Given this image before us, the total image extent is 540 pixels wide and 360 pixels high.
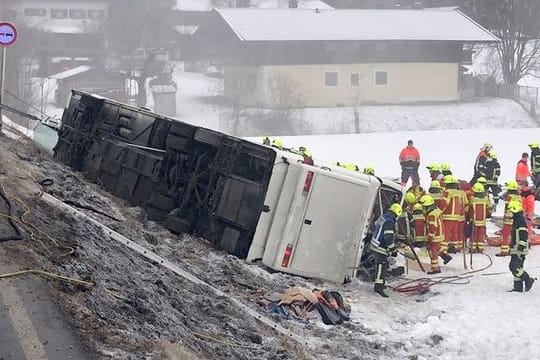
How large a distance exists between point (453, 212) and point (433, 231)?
1.01 m

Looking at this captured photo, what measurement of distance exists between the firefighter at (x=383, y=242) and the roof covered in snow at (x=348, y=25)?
34.9 m

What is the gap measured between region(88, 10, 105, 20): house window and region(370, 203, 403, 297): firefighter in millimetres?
54425

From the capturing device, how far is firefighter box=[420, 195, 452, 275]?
10555 mm

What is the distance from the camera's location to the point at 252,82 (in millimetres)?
44562

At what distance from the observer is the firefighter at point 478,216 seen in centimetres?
1158

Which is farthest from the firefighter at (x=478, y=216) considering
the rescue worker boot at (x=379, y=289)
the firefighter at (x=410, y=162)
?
the firefighter at (x=410, y=162)

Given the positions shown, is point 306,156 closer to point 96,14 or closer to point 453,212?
point 453,212

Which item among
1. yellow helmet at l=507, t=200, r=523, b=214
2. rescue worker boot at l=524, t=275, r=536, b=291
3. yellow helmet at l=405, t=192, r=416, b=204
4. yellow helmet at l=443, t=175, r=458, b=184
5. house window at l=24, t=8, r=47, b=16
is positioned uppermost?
house window at l=24, t=8, r=47, b=16

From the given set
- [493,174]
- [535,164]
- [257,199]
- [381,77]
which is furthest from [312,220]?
[381,77]

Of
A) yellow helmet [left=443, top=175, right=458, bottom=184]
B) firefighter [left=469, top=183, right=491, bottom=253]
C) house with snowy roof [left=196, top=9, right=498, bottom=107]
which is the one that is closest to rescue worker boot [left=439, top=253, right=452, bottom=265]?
firefighter [left=469, top=183, right=491, bottom=253]

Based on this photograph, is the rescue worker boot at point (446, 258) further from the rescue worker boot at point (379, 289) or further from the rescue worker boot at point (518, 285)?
the rescue worker boot at point (379, 289)

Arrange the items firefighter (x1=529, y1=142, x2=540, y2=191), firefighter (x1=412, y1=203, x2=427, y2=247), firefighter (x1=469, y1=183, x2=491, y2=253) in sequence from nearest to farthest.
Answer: firefighter (x1=412, y1=203, x2=427, y2=247), firefighter (x1=469, y1=183, x2=491, y2=253), firefighter (x1=529, y1=142, x2=540, y2=191)

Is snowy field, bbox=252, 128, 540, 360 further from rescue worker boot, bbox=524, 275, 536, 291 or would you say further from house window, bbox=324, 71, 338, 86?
house window, bbox=324, 71, 338, 86

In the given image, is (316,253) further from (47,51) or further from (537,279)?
(47,51)
